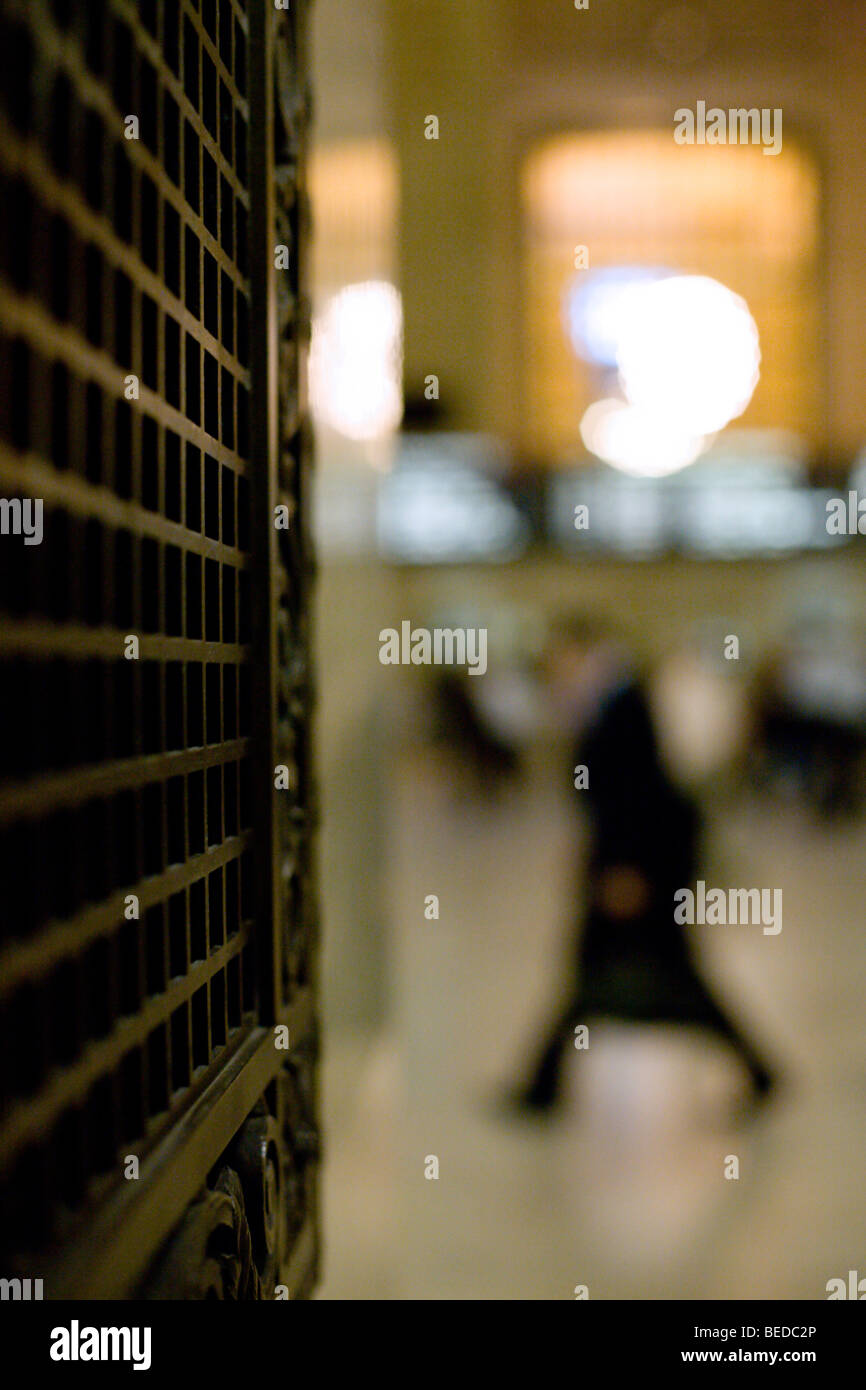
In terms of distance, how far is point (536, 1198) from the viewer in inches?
136

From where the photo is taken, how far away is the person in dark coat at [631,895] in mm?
3789

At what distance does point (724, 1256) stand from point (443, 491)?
8.31 m

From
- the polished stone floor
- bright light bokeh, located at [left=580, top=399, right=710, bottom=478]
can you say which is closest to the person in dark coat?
the polished stone floor

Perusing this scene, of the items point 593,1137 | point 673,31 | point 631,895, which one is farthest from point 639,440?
point 593,1137

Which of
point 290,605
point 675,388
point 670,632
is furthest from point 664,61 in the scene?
point 290,605

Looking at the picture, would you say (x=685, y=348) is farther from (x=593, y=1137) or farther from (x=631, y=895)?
(x=593, y=1137)

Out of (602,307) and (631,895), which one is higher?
(602,307)

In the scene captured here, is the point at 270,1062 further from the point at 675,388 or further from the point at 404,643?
the point at 675,388

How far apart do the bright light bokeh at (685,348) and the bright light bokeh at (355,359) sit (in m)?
6.40

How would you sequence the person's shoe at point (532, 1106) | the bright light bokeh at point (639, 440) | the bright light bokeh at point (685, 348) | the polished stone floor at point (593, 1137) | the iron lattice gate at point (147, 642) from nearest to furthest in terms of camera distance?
the iron lattice gate at point (147, 642)
the polished stone floor at point (593, 1137)
the person's shoe at point (532, 1106)
the bright light bokeh at point (685, 348)
the bright light bokeh at point (639, 440)

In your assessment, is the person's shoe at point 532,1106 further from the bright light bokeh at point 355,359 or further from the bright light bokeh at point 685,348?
the bright light bokeh at point 685,348

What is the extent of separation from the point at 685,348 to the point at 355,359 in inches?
294

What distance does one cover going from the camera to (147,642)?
72 centimetres

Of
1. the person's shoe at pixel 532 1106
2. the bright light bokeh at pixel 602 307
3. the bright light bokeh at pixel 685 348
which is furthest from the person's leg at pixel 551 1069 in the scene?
the bright light bokeh at pixel 602 307
